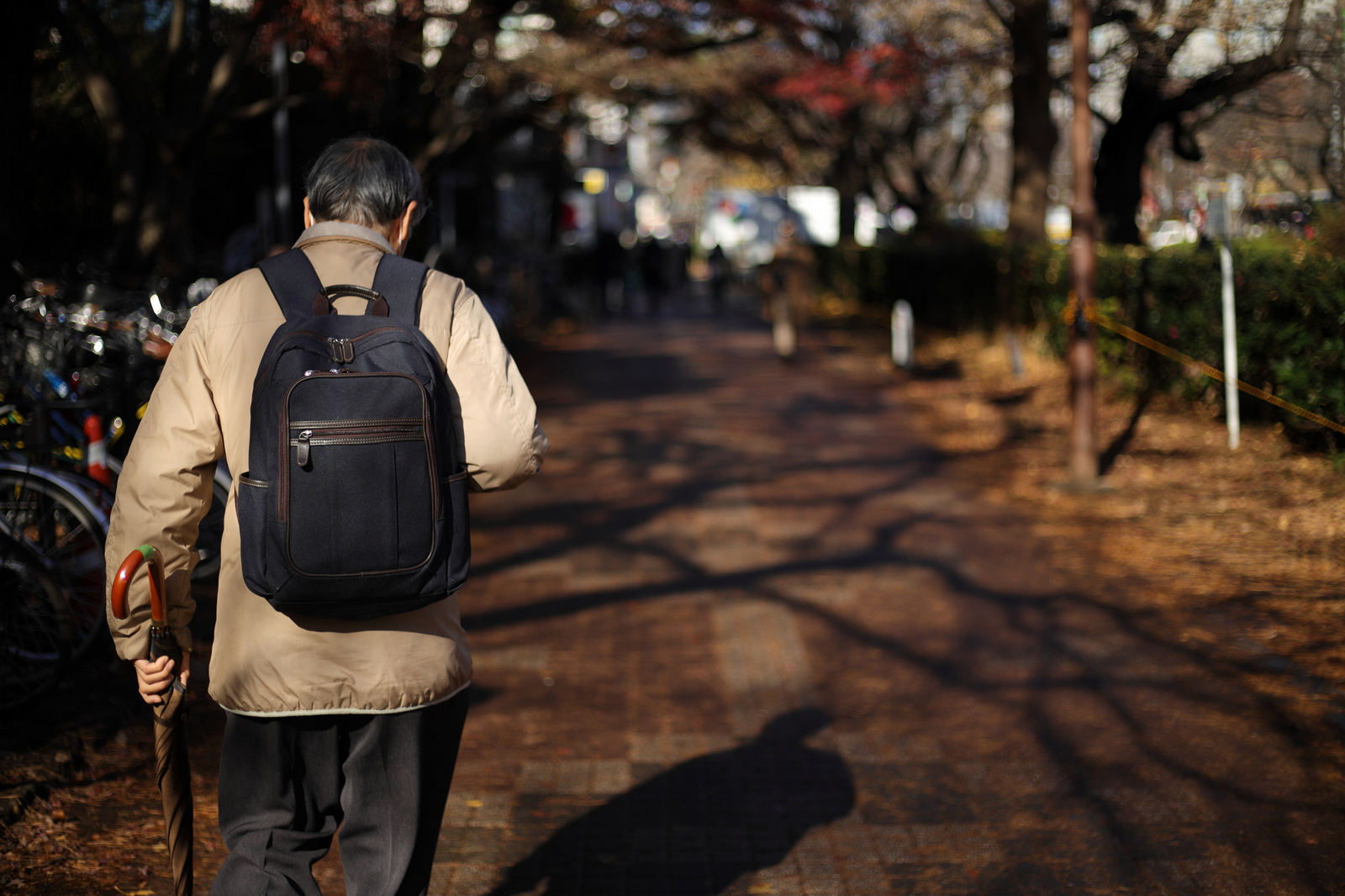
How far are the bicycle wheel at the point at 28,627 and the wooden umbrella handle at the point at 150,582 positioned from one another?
2.43m

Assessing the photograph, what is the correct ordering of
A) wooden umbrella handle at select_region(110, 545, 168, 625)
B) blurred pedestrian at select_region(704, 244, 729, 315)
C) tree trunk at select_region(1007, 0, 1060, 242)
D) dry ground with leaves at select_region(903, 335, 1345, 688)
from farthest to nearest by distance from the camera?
blurred pedestrian at select_region(704, 244, 729, 315) → tree trunk at select_region(1007, 0, 1060, 242) → dry ground with leaves at select_region(903, 335, 1345, 688) → wooden umbrella handle at select_region(110, 545, 168, 625)

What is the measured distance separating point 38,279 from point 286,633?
5.69 metres

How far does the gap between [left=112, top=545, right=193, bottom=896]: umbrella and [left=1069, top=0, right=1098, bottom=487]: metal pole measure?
7631 millimetres

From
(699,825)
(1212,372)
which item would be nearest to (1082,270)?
(1212,372)

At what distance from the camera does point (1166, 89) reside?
1602 centimetres

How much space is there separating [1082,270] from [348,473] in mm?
7865

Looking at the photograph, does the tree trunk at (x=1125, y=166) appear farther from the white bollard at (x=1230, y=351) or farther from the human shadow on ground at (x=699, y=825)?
the human shadow on ground at (x=699, y=825)

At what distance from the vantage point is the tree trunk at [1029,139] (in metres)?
15.9

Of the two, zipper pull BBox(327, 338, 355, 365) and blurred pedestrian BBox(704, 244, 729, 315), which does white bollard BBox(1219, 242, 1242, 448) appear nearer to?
zipper pull BBox(327, 338, 355, 365)

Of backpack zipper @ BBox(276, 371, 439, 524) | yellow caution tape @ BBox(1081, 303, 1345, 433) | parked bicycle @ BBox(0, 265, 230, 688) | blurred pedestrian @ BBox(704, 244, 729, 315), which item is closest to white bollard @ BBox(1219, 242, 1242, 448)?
yellow caution tape @ BBox(1081, 303, 1345, 433)

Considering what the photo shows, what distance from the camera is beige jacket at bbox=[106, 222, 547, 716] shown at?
2459 mm

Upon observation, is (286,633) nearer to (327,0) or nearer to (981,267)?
(327,0)

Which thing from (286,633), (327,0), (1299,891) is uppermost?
(327,0)

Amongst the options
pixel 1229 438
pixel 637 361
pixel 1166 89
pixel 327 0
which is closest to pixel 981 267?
pixel 1166 89
